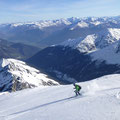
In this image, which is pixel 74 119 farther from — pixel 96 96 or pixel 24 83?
pixel 24 83

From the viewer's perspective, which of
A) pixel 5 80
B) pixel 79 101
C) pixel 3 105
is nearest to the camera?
pixel 79 101

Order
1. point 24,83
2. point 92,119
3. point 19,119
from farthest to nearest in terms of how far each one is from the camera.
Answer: point 24,83 < point 19,119 < point 92,119

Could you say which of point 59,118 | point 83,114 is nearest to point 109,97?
point 83,114

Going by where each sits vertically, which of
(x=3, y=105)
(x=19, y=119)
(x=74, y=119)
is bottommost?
(x=3, y=105)

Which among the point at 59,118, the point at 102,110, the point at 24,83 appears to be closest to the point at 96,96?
the point at 102,110

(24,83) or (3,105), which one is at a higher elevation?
(3,105)

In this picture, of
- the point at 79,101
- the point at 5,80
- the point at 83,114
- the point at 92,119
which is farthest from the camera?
the point at 5,80

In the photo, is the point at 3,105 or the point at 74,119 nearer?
the point at 74,119

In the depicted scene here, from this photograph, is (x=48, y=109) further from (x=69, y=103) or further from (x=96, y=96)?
(x=96, y=96)

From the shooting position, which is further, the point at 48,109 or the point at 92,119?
the point at 48,109
